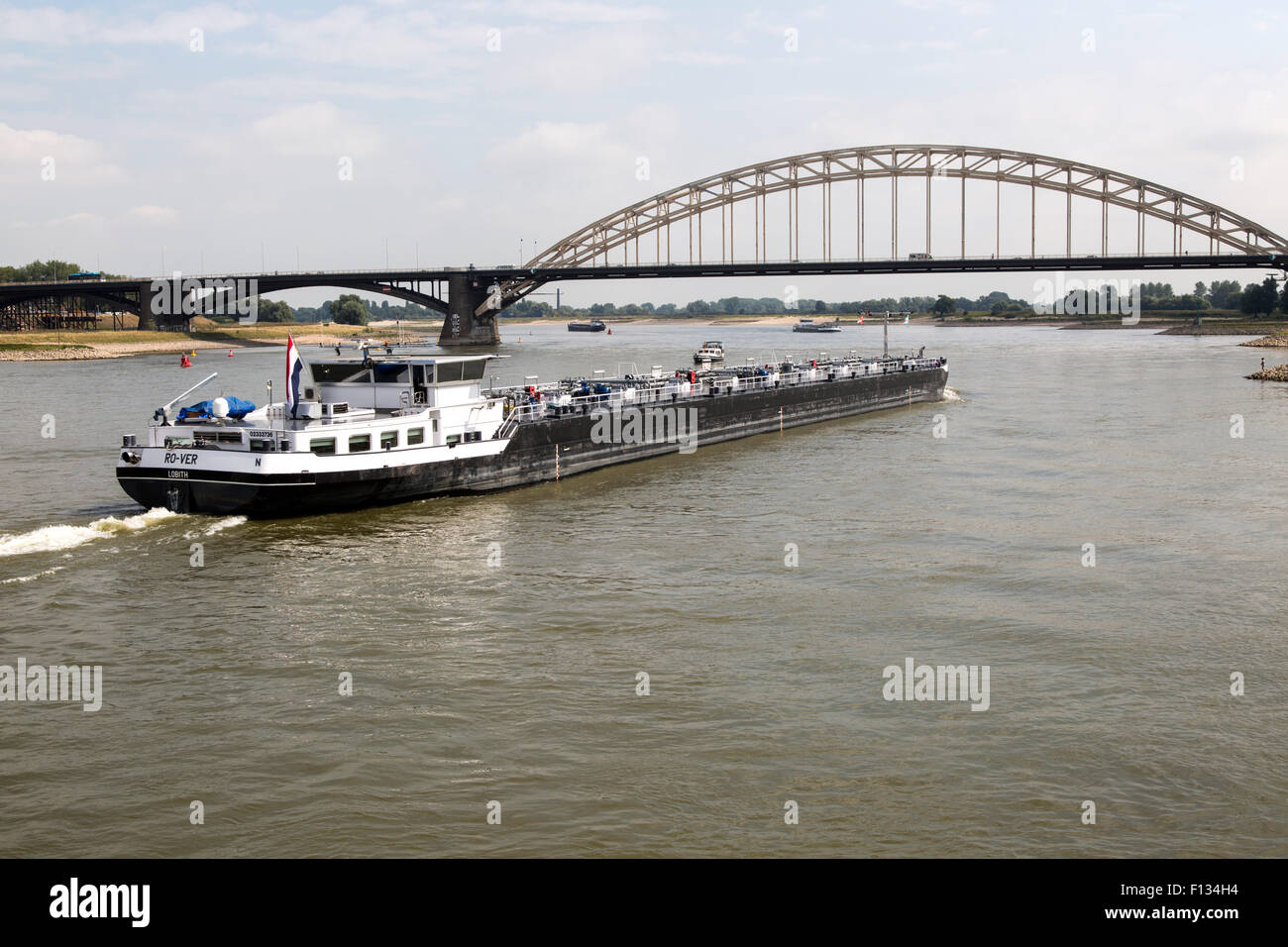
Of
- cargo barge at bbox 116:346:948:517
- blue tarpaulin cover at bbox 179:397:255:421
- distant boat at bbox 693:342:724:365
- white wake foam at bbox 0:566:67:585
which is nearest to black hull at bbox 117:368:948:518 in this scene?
cargo barge at bbox 116:346:948:517

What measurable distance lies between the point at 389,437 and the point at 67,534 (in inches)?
326

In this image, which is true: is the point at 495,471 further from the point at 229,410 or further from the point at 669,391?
the point at 669,391

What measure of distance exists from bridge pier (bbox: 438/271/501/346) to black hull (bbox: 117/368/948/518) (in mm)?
87107

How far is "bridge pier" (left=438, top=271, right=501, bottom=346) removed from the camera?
137 m

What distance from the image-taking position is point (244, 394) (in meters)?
60.8

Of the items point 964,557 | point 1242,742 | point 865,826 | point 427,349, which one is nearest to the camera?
point 865,826

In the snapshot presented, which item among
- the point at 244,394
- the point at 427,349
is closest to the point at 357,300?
the point at 244,394

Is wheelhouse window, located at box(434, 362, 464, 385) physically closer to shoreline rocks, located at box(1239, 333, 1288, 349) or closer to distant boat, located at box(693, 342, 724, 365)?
distant boat, located at box(693, 342, 724, 365)

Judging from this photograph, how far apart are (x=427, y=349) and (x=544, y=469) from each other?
510 cm

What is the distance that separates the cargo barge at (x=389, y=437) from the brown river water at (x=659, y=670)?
0.79 meters

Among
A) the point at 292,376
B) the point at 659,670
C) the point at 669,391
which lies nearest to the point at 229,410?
the point at 292,376

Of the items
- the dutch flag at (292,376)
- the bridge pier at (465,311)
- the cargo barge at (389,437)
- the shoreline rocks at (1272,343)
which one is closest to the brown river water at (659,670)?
the cargo barge at (389,437)

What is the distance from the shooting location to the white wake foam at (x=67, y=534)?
2362 cm
